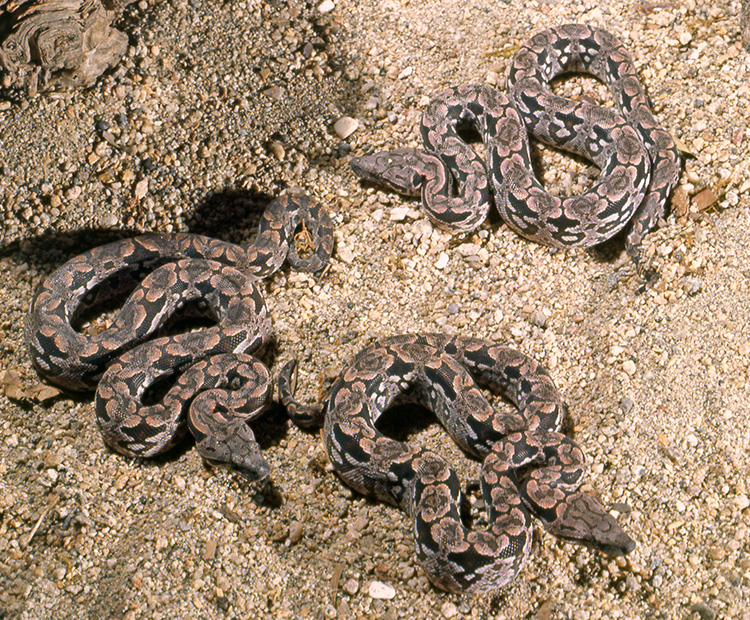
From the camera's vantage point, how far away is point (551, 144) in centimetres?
759

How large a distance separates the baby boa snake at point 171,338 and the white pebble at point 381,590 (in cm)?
125

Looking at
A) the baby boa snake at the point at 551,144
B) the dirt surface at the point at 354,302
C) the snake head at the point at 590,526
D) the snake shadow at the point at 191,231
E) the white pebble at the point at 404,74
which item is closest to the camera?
the snake head at the point at 590,526

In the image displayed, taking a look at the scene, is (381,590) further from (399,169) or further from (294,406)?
(399,169)

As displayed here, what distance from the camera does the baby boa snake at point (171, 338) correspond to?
5.73 m

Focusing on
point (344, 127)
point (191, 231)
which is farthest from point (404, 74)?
point (191, 231)

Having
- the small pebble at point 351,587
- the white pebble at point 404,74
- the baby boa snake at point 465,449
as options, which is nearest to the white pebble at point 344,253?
the baby boa snake at point 465,449

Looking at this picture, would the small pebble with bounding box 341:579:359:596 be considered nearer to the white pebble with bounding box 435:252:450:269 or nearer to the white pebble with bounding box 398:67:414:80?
the white pebble with bounding box 435:252:450:269

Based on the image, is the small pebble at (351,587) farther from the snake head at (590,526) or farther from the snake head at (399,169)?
the snake head at (399,169)

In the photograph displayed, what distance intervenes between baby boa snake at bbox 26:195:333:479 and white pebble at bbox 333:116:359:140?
1.26 meters

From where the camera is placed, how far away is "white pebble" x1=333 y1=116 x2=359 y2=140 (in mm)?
7727

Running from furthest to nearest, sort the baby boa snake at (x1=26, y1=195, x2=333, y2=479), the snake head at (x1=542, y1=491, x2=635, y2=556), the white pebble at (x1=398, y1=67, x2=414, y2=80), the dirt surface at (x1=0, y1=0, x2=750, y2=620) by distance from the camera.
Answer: the white pebble at (x1=398, y1=67, x2=414, y2=80)
the baby boa snake at (x1=26, y1=195, x2=333, y2=479)
the dirt surface at (x1=0, y1=0, x2=750, y2=620)
the snake head at (x1=542, y1=491, x2=635, y2=556)

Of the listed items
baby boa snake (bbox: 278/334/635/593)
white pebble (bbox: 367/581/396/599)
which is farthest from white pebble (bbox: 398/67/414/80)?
white pebble (bbox: 367/581/396/599)

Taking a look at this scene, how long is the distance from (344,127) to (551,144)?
234cm

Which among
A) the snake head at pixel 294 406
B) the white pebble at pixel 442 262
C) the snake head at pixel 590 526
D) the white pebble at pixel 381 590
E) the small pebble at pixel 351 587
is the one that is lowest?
the snake head at pixel 590 526
